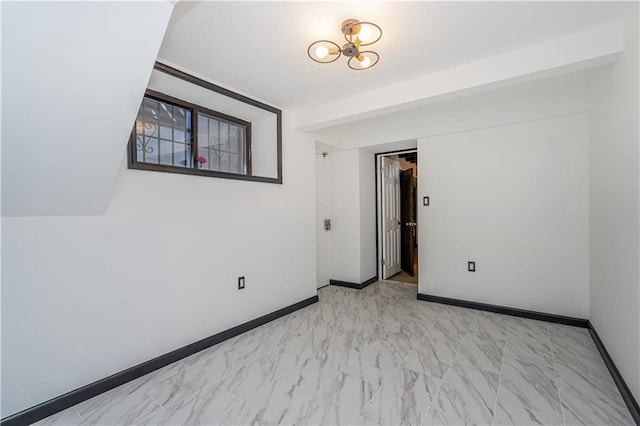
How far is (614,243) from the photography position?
7.05 ft

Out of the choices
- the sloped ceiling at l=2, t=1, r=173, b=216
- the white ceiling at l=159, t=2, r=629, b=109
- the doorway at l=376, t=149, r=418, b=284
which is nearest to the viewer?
the sloped ceiling at l=2, t=1, r=173, b=216

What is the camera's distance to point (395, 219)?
17.5 ft

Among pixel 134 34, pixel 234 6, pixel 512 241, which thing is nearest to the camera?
pixel 134 34

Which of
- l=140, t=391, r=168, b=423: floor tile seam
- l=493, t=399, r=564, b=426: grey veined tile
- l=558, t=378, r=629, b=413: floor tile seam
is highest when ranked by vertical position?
l=558, t=378, r=629, b=413: floor tile seam

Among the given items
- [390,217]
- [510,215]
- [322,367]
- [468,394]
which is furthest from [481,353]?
[390,217]

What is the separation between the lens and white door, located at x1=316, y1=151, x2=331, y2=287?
4684 mm

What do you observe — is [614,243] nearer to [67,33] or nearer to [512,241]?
[512,241]

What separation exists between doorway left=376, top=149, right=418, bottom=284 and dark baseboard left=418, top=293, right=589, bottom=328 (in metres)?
1.05

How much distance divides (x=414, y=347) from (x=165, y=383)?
76.8 inches

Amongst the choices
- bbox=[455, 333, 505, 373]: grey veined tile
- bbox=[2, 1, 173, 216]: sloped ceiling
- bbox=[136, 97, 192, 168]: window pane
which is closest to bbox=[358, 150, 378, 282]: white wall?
bbox=[455, 333, 505, 373]: grey veined tile

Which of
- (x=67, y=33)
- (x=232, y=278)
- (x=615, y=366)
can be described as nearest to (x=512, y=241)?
(x=615, y=366)

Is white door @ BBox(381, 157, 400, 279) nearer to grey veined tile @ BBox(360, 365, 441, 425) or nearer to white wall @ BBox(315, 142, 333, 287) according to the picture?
white wall @ BBox(315, 142, 333, 287)

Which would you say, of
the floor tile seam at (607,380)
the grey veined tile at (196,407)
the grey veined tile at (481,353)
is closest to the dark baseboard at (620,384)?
the floor tile seam at (607,380)

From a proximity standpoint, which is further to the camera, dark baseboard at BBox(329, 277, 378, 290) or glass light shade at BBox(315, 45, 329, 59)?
dark baseboard at BBox(329, 277, 378, 290)
